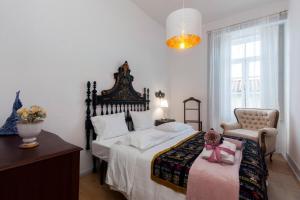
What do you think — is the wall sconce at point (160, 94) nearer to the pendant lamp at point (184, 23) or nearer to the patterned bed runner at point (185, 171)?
the pendant lamp at point (184, 23)

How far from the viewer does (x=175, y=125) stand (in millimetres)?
2641

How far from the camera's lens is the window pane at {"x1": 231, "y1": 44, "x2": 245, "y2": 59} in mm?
3639

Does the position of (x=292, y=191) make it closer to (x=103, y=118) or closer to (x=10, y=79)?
(x=103, y=118)

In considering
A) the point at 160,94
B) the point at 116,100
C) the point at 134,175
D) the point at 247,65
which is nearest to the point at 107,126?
the point at 116,100

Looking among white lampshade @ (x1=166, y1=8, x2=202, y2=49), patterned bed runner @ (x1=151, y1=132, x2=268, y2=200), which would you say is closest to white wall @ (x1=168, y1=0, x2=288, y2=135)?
white lampshade @ (x1=166, y1=8, x2=202, y2=49)

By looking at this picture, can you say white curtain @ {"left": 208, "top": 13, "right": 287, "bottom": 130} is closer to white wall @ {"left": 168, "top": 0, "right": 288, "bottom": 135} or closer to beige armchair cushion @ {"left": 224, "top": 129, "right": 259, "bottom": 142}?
white wall @ {"left": 168, "top": 0, "right": 288, "bottom": 135}

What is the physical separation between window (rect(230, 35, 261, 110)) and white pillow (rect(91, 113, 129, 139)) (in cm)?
282

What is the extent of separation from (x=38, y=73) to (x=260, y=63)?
409cm

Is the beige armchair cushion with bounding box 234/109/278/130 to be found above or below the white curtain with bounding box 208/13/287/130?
below

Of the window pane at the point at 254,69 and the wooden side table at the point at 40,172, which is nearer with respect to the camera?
the wooden side table at the point at 40,172

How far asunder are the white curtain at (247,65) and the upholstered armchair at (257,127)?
26 cm

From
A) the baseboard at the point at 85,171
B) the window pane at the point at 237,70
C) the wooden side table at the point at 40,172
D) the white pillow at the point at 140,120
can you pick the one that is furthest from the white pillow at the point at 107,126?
the window pane at the point at 237,70

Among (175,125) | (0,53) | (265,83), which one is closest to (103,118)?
(175,125)

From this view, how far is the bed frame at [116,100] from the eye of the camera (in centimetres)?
246
